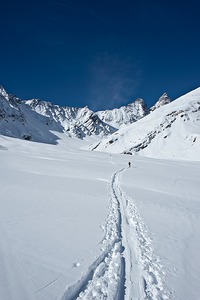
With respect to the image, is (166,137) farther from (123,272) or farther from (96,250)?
(123,272)

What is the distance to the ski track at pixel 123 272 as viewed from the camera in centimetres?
490

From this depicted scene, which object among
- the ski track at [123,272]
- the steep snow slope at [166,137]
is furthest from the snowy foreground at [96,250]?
the steep snow slope at [166,137]

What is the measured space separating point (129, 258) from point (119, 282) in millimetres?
1263

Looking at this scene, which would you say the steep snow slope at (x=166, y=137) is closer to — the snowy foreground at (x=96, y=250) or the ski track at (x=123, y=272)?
the snowy foreground at (x=96, y=250)

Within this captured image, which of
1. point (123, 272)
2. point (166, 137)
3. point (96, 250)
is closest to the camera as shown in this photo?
point (123, 272)

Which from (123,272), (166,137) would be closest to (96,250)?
(123,272)

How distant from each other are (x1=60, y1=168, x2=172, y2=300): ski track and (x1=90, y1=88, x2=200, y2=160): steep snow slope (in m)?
76.5

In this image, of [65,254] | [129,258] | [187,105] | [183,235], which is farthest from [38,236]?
[187,105]

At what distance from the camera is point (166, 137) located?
10231 centimetres

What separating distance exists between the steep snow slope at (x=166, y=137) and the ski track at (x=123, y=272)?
251ft

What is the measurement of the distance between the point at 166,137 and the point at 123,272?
102337mm

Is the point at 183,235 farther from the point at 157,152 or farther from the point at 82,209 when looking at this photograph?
the point at 157,152

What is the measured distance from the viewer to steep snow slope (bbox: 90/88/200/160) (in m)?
88.1

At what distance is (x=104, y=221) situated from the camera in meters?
9.62
